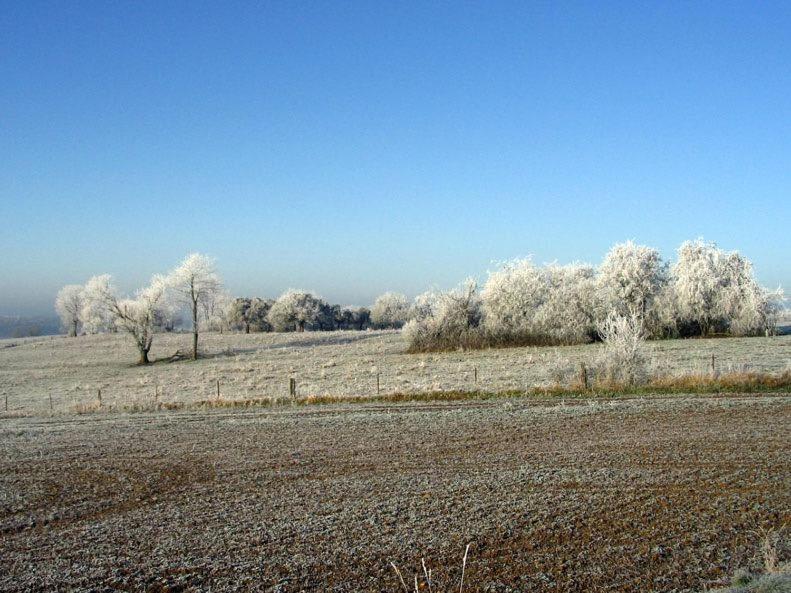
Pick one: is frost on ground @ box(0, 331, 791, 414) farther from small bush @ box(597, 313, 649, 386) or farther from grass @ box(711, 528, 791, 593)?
grass @ box(711, 528, 791, 593)

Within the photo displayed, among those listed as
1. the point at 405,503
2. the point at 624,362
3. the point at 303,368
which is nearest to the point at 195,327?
the point at 303,368

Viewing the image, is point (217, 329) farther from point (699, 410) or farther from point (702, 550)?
point (702, 550)

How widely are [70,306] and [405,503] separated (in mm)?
94601

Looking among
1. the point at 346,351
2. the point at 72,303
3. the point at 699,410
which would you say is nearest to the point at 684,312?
the point at 346,351

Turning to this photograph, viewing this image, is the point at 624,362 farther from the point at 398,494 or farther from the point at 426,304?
the point at 426,304

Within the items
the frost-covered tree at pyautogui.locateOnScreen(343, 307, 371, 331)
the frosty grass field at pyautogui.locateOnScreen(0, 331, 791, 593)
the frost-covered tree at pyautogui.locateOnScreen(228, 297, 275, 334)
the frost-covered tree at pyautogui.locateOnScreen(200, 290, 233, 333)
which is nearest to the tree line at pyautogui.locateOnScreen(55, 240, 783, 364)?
the frosty grass field at pyautogui.locateOnScreen(0, 331, 791, 593)

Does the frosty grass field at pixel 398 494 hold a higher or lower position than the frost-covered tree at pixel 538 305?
lower

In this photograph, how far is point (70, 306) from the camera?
94.4 metres

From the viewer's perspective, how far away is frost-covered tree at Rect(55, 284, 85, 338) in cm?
9206

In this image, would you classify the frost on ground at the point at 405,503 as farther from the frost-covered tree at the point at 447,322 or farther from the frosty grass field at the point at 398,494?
the frost-covered tree at the point at 447,322

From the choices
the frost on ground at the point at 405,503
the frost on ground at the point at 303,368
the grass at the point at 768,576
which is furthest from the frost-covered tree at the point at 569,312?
the grass at the point at 768,576

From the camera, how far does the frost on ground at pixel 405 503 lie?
805 centimetres

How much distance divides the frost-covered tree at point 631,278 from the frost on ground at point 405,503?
36.2 meters

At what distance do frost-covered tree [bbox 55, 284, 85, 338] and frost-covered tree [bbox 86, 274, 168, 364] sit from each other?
35.7 metres
